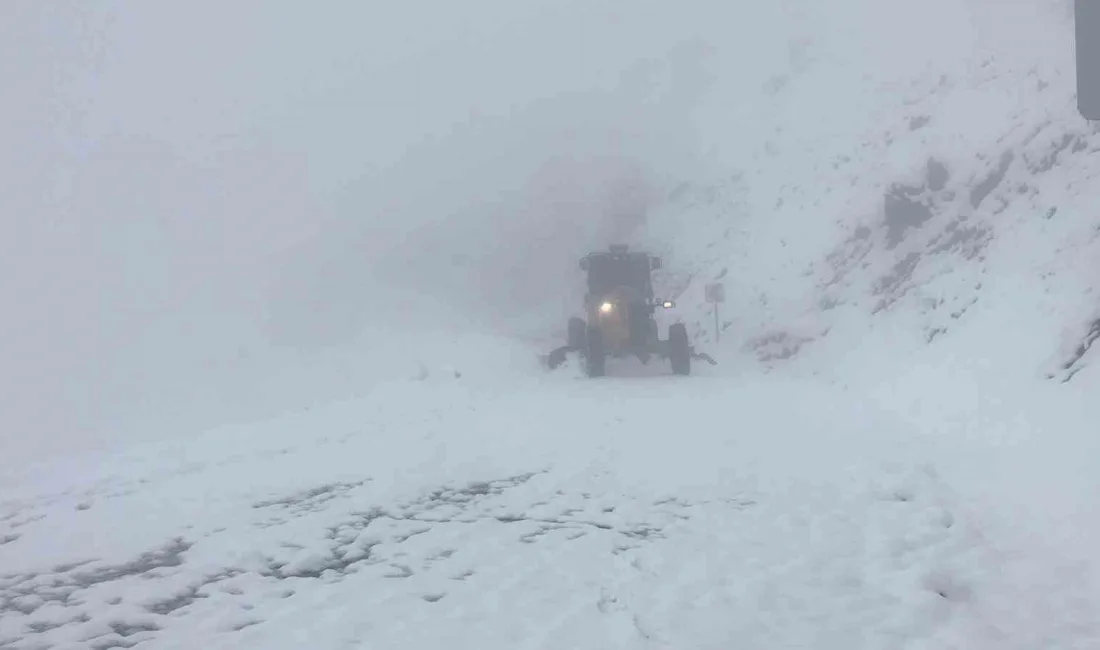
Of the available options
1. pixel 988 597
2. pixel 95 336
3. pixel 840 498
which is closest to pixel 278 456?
pixel 840 498

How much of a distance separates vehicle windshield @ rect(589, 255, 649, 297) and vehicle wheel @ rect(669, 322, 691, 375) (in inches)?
→ 71.4

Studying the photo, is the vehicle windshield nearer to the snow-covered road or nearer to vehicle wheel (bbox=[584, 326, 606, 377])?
vehicle wheel (bbox=[584, 326, 606, 377])

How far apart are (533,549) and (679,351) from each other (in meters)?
12.2

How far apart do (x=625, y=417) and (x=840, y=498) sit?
4.81m

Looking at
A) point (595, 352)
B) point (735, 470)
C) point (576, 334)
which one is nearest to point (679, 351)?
point (595, 352)

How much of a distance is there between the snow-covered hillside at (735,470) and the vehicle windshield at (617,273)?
84.7 inches

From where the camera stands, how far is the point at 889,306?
53.6ft

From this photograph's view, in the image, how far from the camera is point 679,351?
1681 cm

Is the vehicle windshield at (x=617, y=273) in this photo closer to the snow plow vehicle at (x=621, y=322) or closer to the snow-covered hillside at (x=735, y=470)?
the snow plow vehicle at (x=621, y=322)

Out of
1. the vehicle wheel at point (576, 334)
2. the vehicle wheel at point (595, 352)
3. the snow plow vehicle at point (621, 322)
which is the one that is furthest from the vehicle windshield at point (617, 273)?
the vehicle wheel at point (595, 352)

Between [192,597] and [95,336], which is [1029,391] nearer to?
[192,597]

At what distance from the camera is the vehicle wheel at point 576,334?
18.4 metres

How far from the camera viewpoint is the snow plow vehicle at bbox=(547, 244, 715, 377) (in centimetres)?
1694

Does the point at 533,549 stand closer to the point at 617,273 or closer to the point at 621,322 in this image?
the point at 621,322
